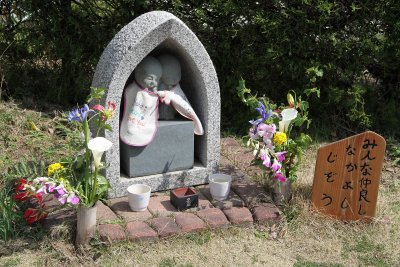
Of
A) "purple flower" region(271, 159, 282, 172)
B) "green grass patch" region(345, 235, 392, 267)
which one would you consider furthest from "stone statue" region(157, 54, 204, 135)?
"green grass patch" region(345, 235, 392, 267)

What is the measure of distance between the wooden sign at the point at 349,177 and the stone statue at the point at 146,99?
1031mm

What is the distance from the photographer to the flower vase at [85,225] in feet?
10.4

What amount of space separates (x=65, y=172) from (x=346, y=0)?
2887 mm

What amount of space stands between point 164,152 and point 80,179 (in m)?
0.70

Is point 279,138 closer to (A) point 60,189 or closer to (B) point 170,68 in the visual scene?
(B) point 170,68

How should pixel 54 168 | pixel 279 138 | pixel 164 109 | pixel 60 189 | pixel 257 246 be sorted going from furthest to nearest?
pixel 164 109 < pixel 279 138 < pixel 257 246 < pixel 54 168 < pixel 60 189

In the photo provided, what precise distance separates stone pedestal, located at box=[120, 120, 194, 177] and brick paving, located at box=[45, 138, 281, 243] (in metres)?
0.19

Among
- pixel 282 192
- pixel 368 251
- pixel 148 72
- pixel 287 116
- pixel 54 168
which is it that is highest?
pixel 148 72

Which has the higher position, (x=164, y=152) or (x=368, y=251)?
(x=164, y=152)

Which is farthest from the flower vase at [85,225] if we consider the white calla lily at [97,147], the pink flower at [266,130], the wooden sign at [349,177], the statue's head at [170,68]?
the wooden sign at [349,177]

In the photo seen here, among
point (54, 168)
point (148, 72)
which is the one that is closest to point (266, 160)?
point (148, 72)

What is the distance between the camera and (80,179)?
3.26 m

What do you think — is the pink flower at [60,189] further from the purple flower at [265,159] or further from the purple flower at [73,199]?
the purple flower at [265,159]

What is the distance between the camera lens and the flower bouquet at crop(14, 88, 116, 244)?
3080 mm
